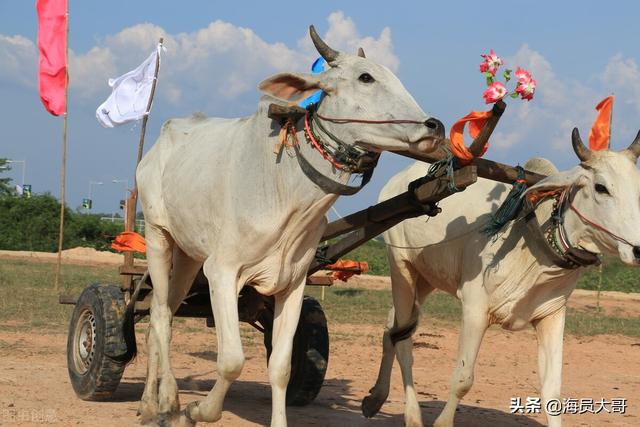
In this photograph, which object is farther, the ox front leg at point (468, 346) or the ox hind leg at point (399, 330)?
the ox hind leg at point (399, 330)

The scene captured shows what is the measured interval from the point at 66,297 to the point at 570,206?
471 cm

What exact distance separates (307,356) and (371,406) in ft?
2.28

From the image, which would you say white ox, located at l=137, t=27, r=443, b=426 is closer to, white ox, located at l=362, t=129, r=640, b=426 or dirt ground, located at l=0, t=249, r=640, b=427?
dirt ground, located at l=0, t=249, r=640, b=427

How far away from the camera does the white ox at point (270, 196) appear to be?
5.61m

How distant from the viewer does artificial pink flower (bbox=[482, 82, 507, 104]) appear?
5.90 metres

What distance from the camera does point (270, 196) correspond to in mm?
5957

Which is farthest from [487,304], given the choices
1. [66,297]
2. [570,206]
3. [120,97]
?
[120,97]

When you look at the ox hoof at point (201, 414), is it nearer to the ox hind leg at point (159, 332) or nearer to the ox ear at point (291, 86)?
the ox hind leg at point (159, 332)

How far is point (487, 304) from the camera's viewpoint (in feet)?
22.2

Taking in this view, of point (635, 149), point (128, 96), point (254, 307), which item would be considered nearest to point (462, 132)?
point (635, 149)

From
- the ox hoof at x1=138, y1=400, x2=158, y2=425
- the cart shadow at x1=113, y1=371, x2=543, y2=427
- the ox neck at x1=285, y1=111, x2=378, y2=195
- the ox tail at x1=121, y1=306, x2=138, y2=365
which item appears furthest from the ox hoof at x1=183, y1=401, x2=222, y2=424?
the ox neck at x1=285, y1=111, x2=378, y2=195

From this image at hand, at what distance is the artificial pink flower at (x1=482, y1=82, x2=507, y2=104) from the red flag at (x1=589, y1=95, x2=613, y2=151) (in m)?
1.02

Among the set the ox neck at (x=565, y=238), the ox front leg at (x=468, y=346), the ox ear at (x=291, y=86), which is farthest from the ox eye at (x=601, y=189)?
the ox ear at (x=291, y=86)

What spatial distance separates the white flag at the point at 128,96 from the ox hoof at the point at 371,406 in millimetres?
5644
